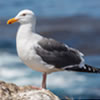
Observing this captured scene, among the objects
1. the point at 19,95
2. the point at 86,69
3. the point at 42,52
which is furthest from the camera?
the point at 86,69

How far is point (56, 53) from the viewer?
596 cm

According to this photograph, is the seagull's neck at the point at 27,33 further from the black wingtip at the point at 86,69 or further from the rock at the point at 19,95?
the rock at the point at 19,95

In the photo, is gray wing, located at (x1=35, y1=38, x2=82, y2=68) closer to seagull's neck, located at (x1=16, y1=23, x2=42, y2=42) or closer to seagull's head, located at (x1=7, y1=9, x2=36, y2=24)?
seagull's neck, located at (x1=16, y1=23, x2=42, y2=42)

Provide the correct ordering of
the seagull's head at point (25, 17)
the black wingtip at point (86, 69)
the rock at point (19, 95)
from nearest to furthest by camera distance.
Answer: the rock at point (19, 95)
the seagull's head at point (25, 17)
the black wingtip at point (86, 69)

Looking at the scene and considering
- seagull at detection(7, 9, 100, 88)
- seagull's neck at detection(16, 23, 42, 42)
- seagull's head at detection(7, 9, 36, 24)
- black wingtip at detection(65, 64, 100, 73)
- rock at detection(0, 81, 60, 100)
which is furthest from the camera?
black wingtip at detection(65, 64, 100, 73)

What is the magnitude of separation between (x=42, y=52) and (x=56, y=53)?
41 centimetres

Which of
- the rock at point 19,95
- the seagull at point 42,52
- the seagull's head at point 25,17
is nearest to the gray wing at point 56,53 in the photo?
the seagull at point 42,52

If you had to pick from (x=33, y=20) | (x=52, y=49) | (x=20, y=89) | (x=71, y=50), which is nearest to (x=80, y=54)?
(x=71, y=50)

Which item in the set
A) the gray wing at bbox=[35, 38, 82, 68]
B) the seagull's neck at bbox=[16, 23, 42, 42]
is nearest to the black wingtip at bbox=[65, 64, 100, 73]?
the gray wing at bbox=[35, 38, 82, 68]

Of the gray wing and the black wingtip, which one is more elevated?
the gray wing

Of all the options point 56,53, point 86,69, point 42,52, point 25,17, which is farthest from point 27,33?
point 86,69

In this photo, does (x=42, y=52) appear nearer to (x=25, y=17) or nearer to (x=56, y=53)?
(x=56, y=53)

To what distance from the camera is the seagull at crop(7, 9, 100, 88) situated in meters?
5.48

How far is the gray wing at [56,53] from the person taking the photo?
18.8 feet
